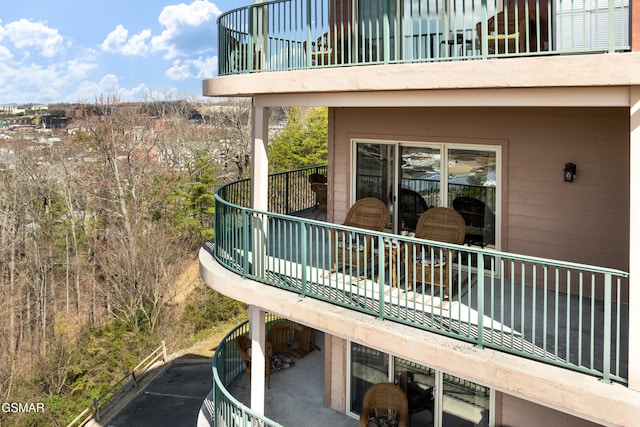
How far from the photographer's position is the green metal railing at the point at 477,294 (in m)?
5.32

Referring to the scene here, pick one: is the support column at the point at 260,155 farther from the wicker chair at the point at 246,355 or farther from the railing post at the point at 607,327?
the railing post at the point at 607,327

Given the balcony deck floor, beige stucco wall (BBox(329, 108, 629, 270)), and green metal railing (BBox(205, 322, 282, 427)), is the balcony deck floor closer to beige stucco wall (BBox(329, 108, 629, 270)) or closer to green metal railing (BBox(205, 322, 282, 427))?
green metal railing (BBox(205, 322, 282, 427))

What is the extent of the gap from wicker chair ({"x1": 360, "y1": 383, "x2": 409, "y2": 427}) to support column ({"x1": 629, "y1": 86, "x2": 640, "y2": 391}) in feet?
13.9

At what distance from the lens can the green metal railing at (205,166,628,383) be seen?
532 centimetres

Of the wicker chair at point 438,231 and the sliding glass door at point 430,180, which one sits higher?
the sliding glass door at point 430,180

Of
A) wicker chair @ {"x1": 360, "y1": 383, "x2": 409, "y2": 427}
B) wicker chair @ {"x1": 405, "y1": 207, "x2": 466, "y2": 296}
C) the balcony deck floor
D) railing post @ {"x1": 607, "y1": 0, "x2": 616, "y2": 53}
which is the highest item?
railing post @ {"x1": 607, "y1": 0, "x2": 616, "y2": 53}

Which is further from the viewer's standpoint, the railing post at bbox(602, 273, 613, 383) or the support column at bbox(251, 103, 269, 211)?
the support column at bbox(251, 103, 269, 211)

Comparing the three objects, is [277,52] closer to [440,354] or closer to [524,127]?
[524,127]

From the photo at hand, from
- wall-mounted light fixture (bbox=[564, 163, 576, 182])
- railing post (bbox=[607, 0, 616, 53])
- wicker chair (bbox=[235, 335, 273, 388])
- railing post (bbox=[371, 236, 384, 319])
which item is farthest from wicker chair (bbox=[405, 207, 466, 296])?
wicker chair (bbox=[235, 335, 273, 388])

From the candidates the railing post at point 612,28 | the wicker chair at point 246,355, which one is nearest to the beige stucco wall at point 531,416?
the wicker chair at point 246,355

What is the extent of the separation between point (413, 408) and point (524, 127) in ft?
15.6

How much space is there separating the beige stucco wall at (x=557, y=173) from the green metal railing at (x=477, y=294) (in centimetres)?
41

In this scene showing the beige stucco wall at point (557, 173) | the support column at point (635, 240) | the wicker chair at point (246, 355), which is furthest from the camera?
the wicker chair at point (246, 355)

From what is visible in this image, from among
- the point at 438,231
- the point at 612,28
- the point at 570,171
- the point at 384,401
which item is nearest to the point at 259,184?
the point at 438,231
